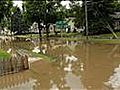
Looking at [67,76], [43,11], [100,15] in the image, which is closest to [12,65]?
[67,76]

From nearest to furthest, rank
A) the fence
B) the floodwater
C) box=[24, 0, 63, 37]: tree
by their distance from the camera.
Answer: the floodwater
the fence
box=[24, 0, 63, 37]: tree

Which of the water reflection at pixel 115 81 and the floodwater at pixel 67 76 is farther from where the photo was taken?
the floodwater at pixel 67 76

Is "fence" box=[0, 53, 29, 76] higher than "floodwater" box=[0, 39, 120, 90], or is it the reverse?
"fence" box=[0, 53, 29, 76]

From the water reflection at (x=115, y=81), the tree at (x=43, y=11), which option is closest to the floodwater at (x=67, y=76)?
the water reflection at (x=115, y=81)

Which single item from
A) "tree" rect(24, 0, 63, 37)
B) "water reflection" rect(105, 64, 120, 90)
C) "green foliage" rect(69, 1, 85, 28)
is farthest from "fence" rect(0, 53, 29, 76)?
"tree" rect(24, 0, 63, 37)

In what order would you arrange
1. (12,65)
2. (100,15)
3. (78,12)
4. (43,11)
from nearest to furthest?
(12,65) < (100,15) < (78,12) < (43,11)

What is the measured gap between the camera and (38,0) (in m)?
66.1

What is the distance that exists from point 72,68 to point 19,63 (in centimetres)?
397

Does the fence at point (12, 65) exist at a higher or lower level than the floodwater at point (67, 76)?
higher

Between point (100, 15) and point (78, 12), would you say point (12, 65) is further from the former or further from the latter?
point (78, 12)

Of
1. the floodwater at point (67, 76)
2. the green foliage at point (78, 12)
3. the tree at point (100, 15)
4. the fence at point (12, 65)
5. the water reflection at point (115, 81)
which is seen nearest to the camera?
the water reflection at point (115, 81)

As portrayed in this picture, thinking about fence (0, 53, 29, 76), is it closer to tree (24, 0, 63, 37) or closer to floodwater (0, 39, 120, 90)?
floodwater (0, 39, 120, 90)

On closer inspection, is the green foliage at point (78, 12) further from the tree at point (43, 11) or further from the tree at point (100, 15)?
the tree at point (43, 11)

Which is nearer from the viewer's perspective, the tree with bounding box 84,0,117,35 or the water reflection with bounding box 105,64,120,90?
the water reflection with bounding box 105,64,120,90
